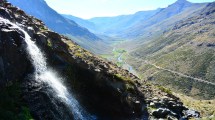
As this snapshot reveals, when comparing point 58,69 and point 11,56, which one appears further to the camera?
point 58,69

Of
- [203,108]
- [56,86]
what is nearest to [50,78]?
[56,86]

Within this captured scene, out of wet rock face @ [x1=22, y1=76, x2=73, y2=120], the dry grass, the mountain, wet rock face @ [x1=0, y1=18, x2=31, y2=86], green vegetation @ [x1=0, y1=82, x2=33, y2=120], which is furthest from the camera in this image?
the dry grass

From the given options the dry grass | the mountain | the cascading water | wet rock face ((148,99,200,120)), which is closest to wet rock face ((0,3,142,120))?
the mountain

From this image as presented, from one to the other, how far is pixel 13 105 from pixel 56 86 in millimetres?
11753

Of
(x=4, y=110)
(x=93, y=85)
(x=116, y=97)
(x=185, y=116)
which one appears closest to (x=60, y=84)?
(x=93, y=85)

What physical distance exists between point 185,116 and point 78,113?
89.6 ft

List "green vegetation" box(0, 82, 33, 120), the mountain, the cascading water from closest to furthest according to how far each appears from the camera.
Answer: "green vegetation" box(0, 82, 33, 120) < the mountain < the cascading water

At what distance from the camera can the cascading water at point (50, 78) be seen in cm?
5141

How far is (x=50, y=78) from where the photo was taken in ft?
175

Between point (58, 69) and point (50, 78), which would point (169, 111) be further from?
point (50, 78)

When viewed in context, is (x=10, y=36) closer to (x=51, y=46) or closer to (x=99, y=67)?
(x=51, y=46)

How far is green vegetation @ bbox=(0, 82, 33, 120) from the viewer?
39284 mm

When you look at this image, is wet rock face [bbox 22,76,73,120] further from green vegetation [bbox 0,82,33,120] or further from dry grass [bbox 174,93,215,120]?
dry grass [bbox 174,93,215,120]

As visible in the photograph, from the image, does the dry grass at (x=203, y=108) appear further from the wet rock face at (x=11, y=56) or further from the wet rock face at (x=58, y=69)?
the wet rock face at (x=11, y=56)
